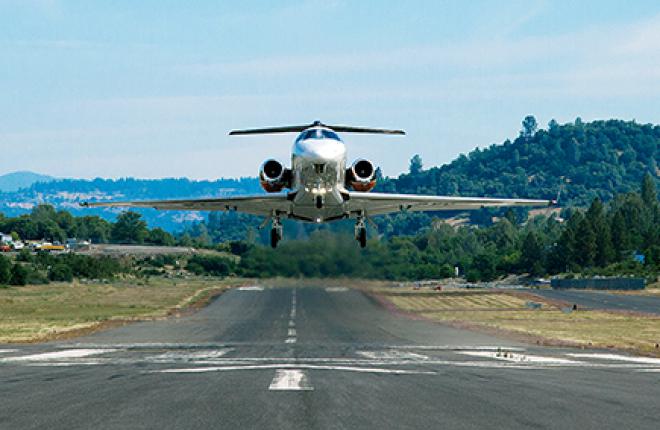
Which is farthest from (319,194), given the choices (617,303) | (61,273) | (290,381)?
(61,273)

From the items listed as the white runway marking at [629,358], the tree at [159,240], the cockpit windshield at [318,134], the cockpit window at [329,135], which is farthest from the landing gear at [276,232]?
the tree at [159,240]

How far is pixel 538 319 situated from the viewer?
70562mm

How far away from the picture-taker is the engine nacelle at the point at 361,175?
1594 inches

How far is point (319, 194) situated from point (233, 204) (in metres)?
8.07

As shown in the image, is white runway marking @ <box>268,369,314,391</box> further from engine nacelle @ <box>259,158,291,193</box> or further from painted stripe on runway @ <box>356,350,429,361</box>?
engine nacelle @ <box>259,158,291,193</box>

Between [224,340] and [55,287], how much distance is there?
84.3 m

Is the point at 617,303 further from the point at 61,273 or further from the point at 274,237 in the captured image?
the point at 61,273

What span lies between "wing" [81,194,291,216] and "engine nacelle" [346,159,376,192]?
3.15 metres

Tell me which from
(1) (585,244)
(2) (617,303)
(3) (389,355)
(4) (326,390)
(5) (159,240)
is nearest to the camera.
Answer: (4) (326,390)

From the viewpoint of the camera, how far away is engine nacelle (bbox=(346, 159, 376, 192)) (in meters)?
40.5

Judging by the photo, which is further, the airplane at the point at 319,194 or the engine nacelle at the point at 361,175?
the engine nacelle at the point at 361,175

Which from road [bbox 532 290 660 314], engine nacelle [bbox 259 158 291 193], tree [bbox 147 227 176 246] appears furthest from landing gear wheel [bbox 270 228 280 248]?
tree [bbox 147 227 176 246]

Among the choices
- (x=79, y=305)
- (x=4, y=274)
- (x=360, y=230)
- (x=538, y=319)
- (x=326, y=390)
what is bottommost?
(x=79, y=305)

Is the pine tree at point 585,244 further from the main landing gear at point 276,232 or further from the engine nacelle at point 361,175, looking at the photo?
the engine nacelle at point 361,175
